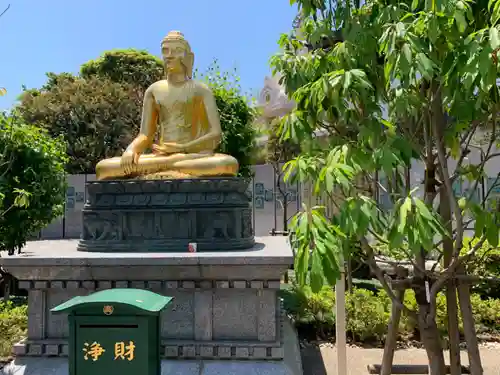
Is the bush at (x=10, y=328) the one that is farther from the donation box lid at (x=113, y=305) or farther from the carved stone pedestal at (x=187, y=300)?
the donation box lid at (x=113, y=305)

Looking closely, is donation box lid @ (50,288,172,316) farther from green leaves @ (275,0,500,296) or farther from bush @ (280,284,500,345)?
bush @ (280,284,500,345)

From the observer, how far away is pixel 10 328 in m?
5.02

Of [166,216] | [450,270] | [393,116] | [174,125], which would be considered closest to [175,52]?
[174,125]

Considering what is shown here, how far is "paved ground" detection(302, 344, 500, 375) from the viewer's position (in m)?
4.53

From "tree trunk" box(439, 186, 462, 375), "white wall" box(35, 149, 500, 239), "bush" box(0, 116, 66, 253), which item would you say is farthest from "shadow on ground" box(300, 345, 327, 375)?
"white wall" box(35, 149, 500, 239)

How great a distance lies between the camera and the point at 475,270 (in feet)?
20.4

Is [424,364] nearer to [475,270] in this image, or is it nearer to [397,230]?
[475,270]

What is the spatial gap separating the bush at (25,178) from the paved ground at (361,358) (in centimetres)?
369

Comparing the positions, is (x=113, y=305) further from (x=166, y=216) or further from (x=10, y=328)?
(x=10, y=328)

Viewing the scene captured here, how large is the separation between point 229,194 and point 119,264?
1266mm

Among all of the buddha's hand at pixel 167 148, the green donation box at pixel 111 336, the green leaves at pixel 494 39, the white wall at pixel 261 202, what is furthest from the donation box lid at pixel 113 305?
the white wall at pixel 261 202

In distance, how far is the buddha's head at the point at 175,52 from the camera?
17.2 feet

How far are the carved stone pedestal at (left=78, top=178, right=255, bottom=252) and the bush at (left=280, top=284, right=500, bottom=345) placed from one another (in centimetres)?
160

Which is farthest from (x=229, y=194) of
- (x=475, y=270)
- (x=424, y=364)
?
(x=475, y=270)
